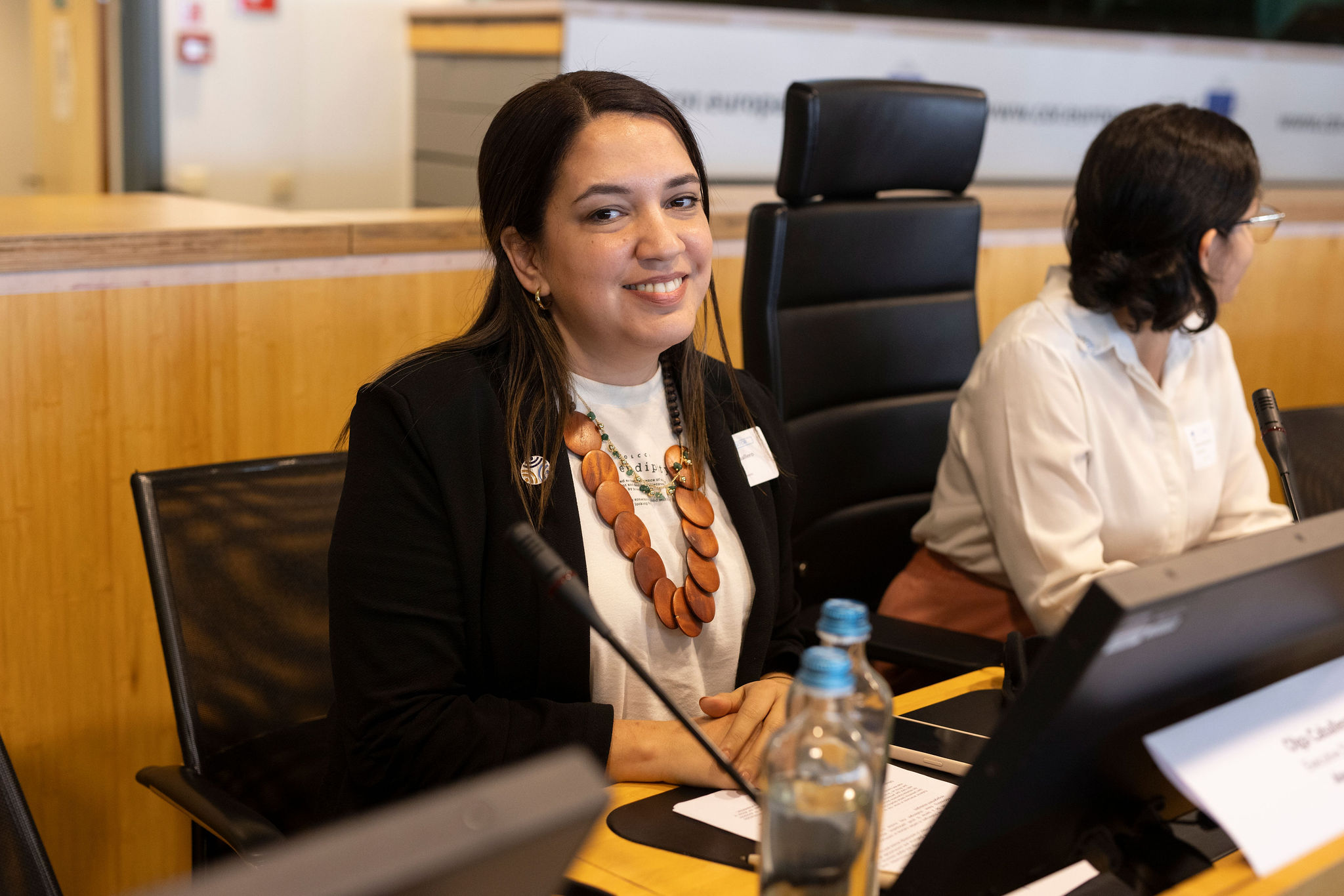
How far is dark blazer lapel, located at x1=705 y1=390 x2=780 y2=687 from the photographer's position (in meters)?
1.43

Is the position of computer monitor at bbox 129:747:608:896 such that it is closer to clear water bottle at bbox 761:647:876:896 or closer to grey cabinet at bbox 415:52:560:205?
clear water bottle at bbox 761:647:876:896

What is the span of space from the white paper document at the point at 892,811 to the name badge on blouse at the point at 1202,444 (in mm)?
970

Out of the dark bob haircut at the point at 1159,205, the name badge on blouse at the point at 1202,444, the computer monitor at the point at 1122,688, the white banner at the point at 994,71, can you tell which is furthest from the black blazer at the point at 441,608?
the white banner at the point at 994,71

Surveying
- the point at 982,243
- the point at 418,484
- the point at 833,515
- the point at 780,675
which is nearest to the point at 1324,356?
the point at 982,243

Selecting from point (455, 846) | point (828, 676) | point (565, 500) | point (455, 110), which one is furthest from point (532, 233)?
point (455, 110)

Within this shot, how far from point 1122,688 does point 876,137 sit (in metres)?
1.36

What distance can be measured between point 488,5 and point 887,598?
3.02 metres

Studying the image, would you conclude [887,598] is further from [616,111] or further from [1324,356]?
[1324,356]

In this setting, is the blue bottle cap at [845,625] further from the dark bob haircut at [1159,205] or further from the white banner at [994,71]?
the white banner at [994,71]

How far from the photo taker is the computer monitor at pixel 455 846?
0.42 metres

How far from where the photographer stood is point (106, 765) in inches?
75.7

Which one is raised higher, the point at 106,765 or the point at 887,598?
the point at 887,598

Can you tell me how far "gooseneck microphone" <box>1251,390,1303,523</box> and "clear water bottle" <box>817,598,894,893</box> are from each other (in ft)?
2.35

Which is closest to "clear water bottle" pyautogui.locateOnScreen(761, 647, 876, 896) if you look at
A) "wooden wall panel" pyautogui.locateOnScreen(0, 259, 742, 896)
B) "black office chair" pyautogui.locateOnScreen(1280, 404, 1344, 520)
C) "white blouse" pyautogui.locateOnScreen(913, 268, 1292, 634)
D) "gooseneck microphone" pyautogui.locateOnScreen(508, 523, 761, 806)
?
"gooseneck microphone" pyautogui.locateOnScreen(508, 523, 761, 806)
